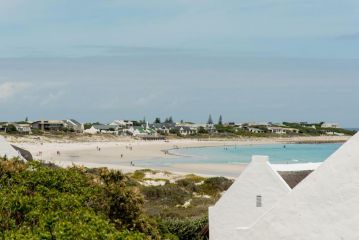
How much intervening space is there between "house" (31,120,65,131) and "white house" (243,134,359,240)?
15800 centimetres

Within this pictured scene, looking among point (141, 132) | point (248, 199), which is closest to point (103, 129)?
point (141, 132)

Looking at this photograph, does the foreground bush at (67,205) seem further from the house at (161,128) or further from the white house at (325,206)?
the house at (161,128)

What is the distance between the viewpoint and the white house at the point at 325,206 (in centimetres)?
994

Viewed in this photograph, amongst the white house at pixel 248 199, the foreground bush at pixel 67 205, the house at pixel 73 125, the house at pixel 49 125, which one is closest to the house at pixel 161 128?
the house at pixel 73 125

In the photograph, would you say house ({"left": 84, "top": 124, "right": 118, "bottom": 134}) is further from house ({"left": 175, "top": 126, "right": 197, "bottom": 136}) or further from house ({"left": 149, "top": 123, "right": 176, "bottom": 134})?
house ({"left": 175, "top": 126, "right": 197, "bottom": 136})

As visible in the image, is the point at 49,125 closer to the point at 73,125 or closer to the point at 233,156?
the point at 73,125

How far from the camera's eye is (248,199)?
1532cm

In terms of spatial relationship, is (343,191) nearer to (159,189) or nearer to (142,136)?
(159,189)

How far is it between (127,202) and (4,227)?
4577 millimetres

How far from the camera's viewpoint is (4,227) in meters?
11.8

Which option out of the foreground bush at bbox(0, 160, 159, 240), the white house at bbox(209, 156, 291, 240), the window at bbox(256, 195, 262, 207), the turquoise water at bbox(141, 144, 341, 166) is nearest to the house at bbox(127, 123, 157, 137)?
the turquoise water at bbox(141, 144, 341, 166)

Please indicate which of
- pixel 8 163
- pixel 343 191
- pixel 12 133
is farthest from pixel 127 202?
pixel 12 133

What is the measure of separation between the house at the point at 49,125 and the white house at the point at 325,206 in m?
158

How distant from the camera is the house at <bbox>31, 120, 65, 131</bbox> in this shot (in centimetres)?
16584
